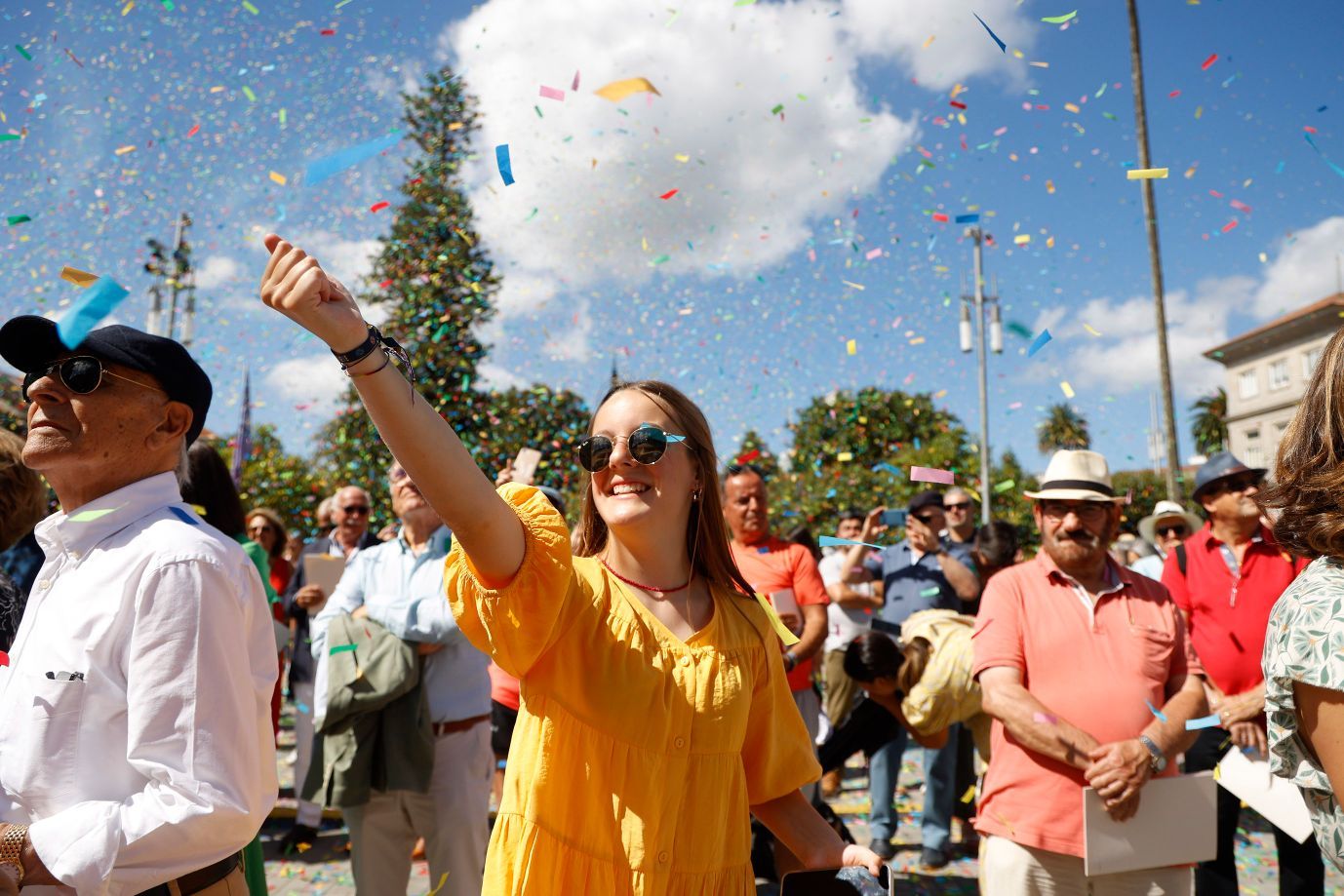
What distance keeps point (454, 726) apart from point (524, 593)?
2932 millimetres

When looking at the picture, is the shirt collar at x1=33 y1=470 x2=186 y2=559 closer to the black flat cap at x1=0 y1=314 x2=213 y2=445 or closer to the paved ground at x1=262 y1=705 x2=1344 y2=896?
the black flat cap at x1=0 y1=314 x2=213 y2=445

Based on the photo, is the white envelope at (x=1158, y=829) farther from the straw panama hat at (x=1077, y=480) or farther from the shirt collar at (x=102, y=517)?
the shirt collar at (x=102, y=517)

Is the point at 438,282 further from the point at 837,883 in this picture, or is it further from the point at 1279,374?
the point at 1279,374

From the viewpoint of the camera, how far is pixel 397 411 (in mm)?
1531

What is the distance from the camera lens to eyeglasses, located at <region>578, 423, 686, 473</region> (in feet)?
7.29

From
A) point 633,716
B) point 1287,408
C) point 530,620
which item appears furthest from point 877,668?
point 1287,408

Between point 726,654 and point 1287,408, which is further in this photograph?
point 1287,408

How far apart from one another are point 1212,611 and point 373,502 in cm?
1296

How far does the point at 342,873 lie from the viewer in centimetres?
578

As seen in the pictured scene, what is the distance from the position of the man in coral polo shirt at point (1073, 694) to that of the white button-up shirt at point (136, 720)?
262 cm

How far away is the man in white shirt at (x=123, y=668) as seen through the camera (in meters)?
1.71

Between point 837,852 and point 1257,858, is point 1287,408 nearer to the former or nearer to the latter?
point 1257,858

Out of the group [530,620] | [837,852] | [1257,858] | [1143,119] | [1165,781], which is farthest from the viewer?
[1143,119]

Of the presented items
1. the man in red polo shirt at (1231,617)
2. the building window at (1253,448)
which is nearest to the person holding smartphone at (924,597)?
the man in red polo shirt at (1231,617)
